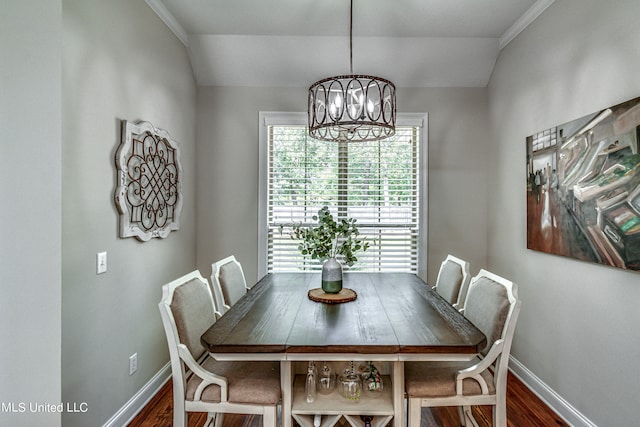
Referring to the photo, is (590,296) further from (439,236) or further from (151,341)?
(151,341)

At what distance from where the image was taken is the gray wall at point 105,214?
1.68 metres

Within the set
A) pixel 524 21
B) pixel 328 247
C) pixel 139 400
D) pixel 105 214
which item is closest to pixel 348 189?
pixel 328 247

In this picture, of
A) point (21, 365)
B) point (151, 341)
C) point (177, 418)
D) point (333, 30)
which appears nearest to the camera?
point (21, 365)

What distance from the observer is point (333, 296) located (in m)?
2.03

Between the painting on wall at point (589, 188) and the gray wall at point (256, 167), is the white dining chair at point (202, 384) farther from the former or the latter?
the painting on wall at point (589, 188)

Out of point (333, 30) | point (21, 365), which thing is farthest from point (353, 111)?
point (21, 365)

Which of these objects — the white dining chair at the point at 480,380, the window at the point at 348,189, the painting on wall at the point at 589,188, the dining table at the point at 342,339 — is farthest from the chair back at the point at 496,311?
the window at the point at 348,189

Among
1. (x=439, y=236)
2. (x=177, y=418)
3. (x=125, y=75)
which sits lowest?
(x=177, y=418)

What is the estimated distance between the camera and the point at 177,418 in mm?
1563

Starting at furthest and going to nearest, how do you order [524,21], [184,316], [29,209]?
1. [524,21]
2. [184,316]
3. [29,209]

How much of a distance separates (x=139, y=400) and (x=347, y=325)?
163 cm

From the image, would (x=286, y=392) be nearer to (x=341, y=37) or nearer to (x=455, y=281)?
(x=455, y=281)

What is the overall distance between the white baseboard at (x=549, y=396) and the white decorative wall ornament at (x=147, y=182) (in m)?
2.88

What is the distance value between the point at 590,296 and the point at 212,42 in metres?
3.34
